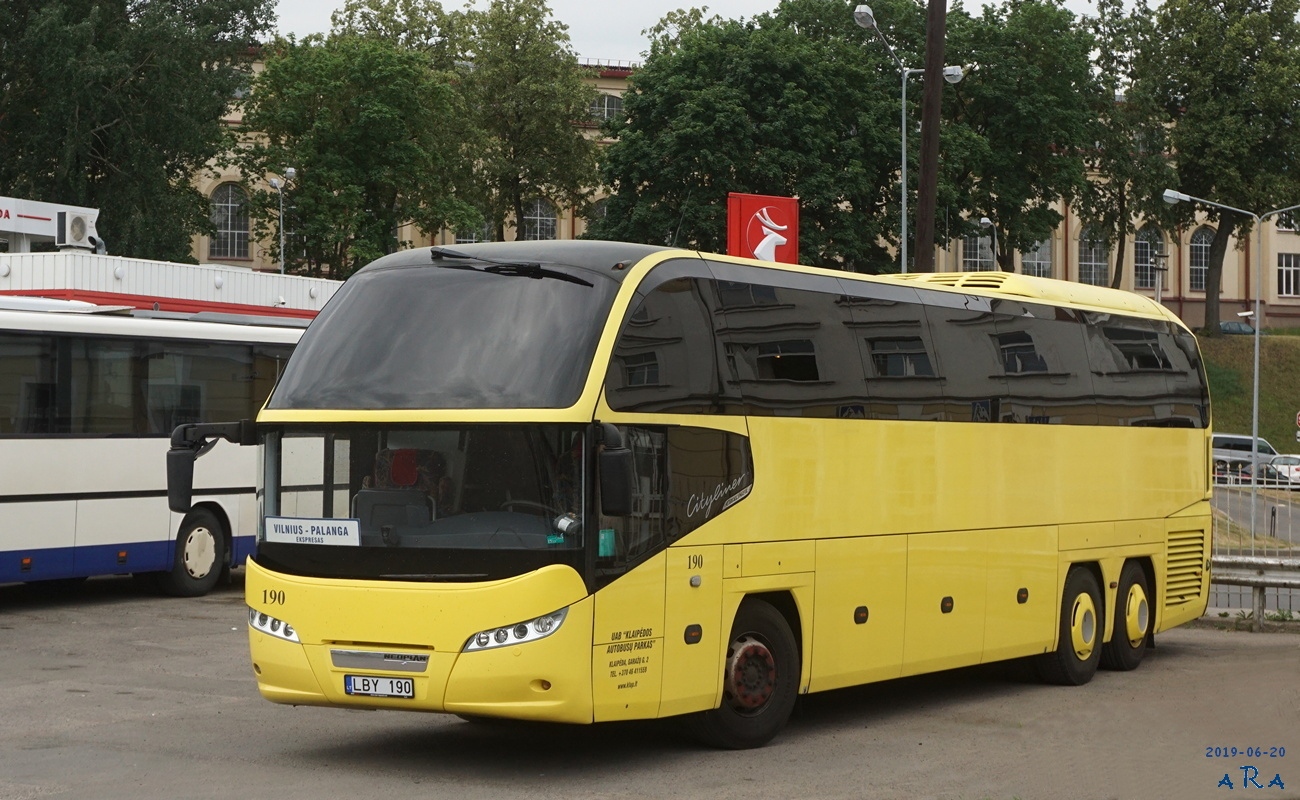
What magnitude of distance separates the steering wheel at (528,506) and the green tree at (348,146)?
5465cm

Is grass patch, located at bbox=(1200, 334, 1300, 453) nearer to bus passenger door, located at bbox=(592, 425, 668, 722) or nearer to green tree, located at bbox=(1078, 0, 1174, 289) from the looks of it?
green tree, located at bbox=(1078, 0, 1174, 289)

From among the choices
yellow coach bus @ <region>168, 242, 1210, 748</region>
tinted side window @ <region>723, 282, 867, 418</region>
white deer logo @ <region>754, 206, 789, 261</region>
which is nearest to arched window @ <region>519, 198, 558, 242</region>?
white deer logo @ <region>754, 206, 789, 261</region>

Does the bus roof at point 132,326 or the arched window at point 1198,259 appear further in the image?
the arched window at point 1198,259

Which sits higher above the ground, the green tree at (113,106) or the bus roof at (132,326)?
the green tree at (113,106)

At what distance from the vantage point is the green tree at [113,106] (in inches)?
2030

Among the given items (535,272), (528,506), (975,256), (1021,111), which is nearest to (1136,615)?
(535,272)

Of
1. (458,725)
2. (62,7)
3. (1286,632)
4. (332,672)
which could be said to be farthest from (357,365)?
(62,7)

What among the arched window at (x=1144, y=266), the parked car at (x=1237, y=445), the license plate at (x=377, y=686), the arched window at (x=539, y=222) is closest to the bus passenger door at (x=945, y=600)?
the license plate at (x=377, y=686)

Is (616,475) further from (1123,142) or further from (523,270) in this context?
(1123,142)

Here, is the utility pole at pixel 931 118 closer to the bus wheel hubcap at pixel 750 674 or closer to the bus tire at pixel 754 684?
the bus tire at pixel 754 684

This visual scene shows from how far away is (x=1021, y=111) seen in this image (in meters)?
63.0

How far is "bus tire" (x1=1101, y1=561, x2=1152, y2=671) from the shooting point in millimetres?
15930

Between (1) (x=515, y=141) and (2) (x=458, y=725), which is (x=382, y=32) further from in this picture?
(2) (x=458, y=725)

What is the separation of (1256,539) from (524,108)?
188ft
